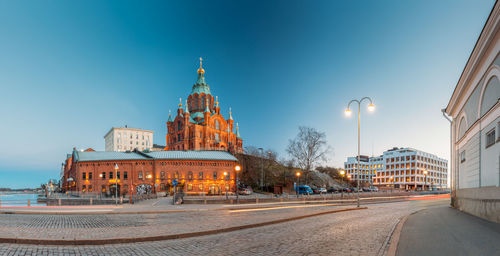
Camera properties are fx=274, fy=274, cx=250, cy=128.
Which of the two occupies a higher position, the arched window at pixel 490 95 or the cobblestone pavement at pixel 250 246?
the arched window at pixel 490 95

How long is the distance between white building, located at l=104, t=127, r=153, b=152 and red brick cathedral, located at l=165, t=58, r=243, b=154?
204 ft

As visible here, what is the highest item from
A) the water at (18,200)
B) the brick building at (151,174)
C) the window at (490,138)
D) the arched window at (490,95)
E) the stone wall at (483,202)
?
the arched window at (490,95)

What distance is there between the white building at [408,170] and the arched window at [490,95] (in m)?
98.1

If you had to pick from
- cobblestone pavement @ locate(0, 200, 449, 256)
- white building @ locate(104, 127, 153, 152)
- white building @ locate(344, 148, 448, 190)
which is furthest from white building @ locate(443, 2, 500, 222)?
white building @ locate(104, 127, 153, 152)

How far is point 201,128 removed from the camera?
86250mm

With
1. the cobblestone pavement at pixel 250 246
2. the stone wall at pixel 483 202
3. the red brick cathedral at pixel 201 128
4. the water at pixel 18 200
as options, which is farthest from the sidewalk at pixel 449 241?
the red brick cathedral at pixel 201 128

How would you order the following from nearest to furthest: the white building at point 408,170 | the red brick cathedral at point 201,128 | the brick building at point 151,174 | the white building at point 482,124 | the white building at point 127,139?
the white building at point 482,124 < the brick building at point 151,174 < the red brick cathedral at point 201,128 < the white building at point 408,170 < the white building at point 127,139

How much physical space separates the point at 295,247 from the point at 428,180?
130 meters

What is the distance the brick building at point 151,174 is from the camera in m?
57.2

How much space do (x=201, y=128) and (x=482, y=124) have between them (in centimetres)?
7584

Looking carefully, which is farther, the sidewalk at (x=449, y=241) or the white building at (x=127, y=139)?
the white building at (x=127, y=139)

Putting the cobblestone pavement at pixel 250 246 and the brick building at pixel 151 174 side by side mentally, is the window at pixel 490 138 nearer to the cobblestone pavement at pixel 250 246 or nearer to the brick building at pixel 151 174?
the cobblestone pavement at pixel 250 246

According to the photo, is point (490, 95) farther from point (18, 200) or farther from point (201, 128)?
point (201, 128)

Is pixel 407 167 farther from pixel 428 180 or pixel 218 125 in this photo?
pixel 218 125
